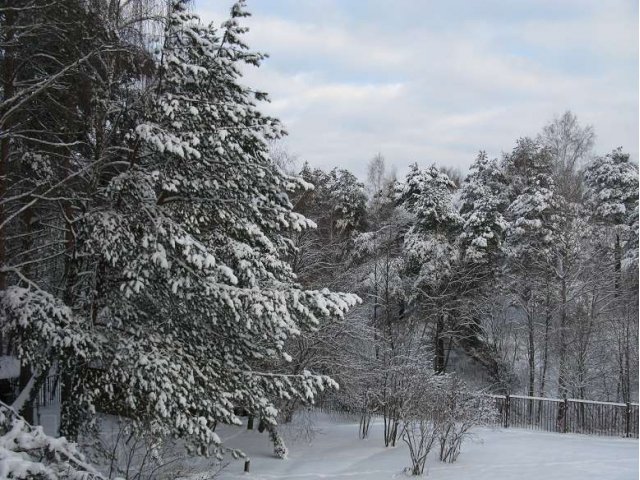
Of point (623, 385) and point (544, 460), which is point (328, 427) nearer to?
point (544, 460)

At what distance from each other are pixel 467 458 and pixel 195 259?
8.60 meters

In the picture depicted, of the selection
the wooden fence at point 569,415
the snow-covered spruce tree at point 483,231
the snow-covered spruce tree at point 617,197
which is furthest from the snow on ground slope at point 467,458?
the snow-covered spruce tree at point 617,197

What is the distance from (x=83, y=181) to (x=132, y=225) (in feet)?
6.68

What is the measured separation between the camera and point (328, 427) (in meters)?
17.8

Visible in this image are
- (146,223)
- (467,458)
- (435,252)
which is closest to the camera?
(146,223)

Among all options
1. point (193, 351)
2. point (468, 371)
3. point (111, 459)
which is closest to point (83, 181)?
point (193, 351)

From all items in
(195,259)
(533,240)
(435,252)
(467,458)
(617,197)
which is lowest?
(467,458)

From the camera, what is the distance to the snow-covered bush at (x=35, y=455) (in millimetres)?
4512

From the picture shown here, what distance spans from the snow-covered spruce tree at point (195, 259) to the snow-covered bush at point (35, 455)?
1.37 m

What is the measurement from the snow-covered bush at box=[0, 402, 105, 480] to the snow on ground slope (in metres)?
6.77

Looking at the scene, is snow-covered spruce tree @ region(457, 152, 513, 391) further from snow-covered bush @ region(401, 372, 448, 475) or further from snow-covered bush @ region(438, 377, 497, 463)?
snow-covered bush @ region(438, 377, 497, 463)

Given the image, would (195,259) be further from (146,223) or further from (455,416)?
(455,416)

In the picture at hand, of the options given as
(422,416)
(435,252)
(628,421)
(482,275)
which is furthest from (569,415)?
(422,416)

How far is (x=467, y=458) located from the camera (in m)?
12.5
